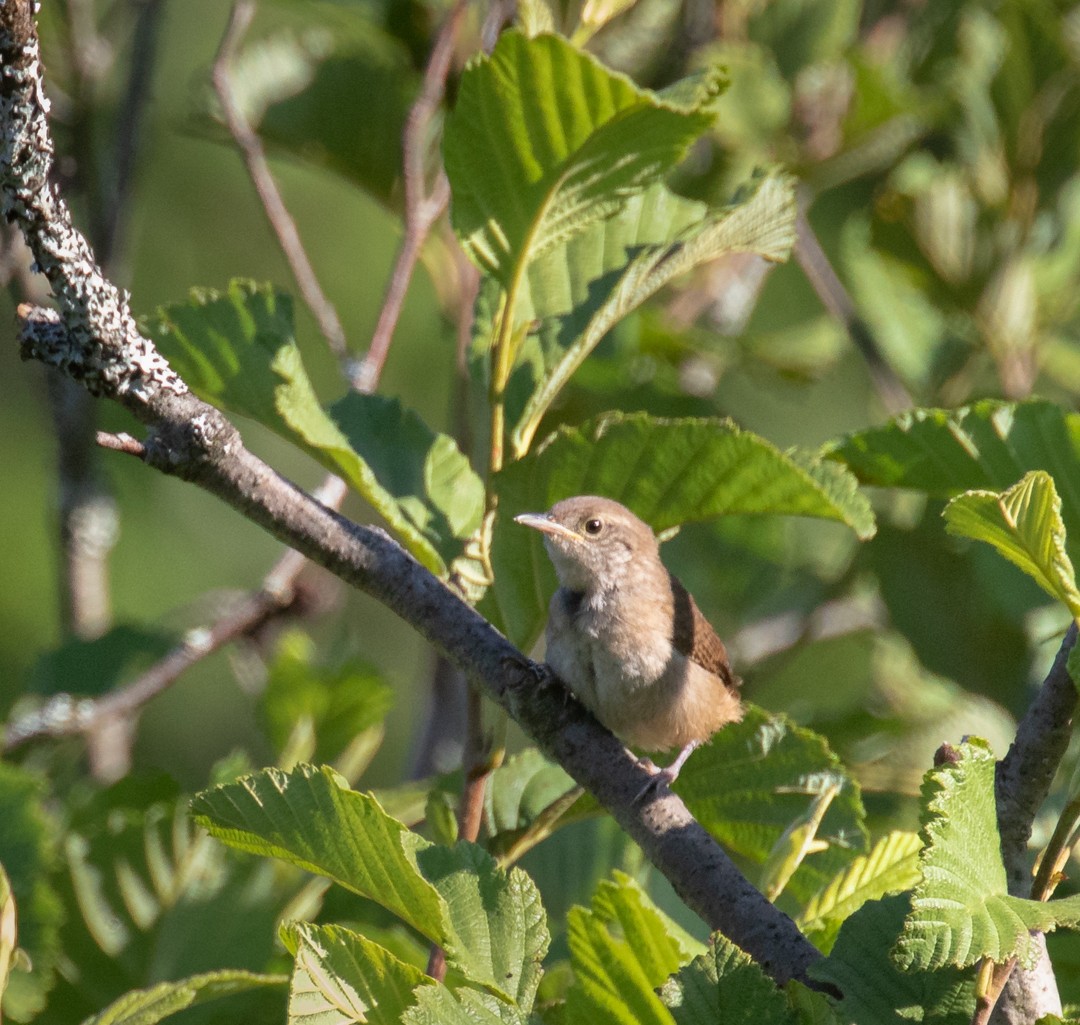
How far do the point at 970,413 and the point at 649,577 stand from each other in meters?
1.26

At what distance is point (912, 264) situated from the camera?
3768mm

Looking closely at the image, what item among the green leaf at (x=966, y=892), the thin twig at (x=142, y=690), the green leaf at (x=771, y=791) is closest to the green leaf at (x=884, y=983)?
the green leaf at (x=966, y=892)

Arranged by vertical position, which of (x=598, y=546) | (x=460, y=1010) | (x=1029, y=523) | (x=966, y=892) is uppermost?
(x=598, y=546)

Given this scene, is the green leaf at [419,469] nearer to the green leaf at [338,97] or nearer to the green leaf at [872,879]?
the green leaf at [872,879]

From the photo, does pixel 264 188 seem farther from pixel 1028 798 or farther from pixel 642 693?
pixel 1028 798

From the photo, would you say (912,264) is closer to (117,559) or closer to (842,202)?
(842,202)

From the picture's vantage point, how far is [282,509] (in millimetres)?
1509

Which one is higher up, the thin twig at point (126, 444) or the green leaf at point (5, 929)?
the thin twig at point (126, 444)

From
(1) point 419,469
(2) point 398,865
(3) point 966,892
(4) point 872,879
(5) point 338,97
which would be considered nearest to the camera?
(3) point 966,892

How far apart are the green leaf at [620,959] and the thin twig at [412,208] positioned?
1464mm

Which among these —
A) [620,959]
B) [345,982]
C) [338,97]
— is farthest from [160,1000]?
[338,97]

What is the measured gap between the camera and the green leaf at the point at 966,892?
1.18m

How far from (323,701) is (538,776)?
A: 0.87m

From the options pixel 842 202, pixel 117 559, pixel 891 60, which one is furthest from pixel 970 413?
pixel 117 559
